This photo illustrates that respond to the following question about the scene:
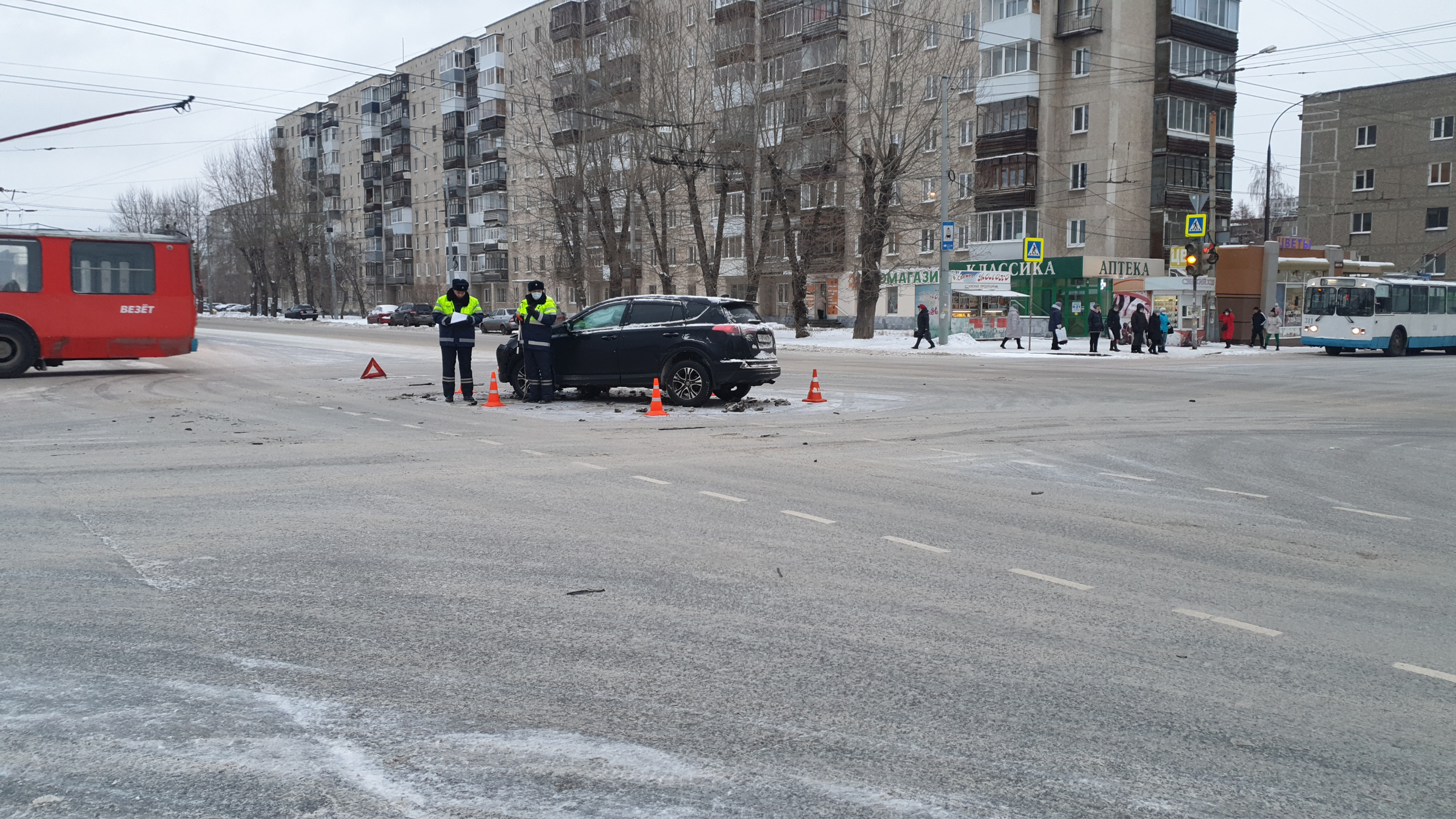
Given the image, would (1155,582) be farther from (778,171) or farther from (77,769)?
(778,171)

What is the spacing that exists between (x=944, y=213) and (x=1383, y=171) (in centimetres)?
3830

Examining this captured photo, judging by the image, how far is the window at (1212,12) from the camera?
5025 cm

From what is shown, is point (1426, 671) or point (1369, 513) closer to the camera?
point (1426, 671)

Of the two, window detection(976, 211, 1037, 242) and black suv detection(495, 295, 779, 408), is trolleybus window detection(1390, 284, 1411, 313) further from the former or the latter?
black suv detection(495, 295, 779, 408)

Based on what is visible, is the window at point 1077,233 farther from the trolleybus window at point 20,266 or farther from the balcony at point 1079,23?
the trolleybus window at point 20,266

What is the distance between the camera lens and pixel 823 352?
→ 36.4 metres

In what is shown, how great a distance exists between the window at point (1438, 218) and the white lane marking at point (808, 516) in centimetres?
6330

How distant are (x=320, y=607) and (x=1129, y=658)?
12.4ft

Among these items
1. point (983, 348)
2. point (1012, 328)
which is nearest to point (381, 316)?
point (983, 348)

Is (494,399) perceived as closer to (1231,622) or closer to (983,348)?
(1231,622)

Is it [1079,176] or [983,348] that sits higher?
[1079,176]

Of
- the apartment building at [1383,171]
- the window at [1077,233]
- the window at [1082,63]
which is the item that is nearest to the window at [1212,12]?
the window at [1082,63]

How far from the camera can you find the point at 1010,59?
51.2 m

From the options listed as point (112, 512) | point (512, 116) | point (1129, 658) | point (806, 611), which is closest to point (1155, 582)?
point (1129, 658)
